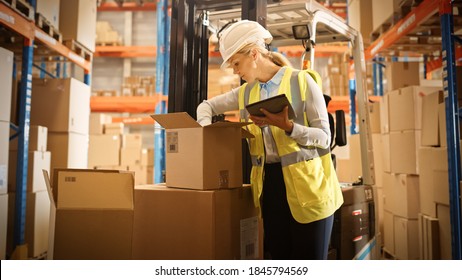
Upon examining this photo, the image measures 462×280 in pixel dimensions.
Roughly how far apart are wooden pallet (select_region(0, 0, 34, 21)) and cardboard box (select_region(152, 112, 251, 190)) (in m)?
2.40

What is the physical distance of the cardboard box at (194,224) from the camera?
177 cm

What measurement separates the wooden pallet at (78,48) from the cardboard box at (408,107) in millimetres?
3591

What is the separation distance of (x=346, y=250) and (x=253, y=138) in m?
1.25

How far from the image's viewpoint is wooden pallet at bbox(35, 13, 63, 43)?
395cm

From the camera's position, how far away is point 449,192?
10.4 feet

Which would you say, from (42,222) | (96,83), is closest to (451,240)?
(42,222)

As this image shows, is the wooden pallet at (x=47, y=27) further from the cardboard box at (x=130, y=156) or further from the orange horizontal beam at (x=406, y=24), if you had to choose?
the orange horizontal beam at (x=406, y=24)

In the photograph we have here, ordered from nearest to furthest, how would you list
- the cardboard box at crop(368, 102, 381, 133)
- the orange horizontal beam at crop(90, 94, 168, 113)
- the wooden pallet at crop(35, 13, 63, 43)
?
1. the wooden pallet at crop(35, 13, 63, 43)
2. the cardboard box at crop(368, 102, 381, 133)
3. the orange horizontal beam at crop(90, 94, 168, 113)

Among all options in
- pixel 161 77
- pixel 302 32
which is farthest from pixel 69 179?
pixel 161 77

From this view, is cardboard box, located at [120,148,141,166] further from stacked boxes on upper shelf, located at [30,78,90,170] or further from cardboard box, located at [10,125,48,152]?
cardboard box, located at [10,125,48,152]

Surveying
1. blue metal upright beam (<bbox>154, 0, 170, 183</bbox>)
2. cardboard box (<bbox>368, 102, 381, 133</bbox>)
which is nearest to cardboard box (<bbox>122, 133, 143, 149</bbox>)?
blue metal upright beam (<bbox>154, 0, 170, 183</bbox>)

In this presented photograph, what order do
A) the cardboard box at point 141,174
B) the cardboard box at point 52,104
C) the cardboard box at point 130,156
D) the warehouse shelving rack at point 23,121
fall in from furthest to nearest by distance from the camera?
1. the cardboard box at point 141,174
2. the cardboard box at point 130,156
3. the cardboard box at point 52,104
4. the warehouse shelving rack at point 23,121

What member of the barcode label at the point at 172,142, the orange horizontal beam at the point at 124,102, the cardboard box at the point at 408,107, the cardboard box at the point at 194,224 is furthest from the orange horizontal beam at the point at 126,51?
the cardboard box at the point at 194,224
